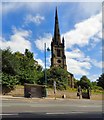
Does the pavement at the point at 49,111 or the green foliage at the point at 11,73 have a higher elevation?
the green foliage at the point at 11,73

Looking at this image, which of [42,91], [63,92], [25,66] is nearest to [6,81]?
[42,91]

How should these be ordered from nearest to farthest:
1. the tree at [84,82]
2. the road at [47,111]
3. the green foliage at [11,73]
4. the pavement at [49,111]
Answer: the pavement at [49,111] < the road at [47,111] < the green foliage at [11,73] < the tree at [84,82]

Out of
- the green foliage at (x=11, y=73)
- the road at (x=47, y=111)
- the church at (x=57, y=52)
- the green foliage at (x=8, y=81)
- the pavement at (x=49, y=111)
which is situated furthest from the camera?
the church at (x=57, y=52)

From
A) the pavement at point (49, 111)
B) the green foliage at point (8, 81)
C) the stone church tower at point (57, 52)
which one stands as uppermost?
the stone church tower at point (57, 52)

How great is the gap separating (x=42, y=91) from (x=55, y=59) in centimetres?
7536

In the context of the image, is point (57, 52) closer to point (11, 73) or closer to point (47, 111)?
point (11, 73)

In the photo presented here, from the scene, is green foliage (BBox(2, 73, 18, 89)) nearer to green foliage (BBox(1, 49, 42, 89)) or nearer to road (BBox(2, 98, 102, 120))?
green foliage (BBox(1, 49, 42, 89))

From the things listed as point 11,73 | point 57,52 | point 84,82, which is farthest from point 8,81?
point 57,52

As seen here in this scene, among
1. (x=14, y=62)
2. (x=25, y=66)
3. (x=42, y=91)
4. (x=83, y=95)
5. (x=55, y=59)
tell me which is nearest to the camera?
(x=42, y=91)

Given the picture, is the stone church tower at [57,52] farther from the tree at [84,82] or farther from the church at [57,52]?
the tree at [84,82]

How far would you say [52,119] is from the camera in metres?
11.9

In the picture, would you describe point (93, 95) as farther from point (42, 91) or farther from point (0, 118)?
point (0, 118)

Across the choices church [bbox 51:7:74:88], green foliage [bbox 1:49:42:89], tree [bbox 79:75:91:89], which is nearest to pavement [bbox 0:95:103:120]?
green foliage [bbox 1:49:42:89]

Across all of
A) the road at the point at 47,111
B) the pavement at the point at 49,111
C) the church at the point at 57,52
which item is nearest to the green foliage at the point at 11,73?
the pavement at the point at 49,111
